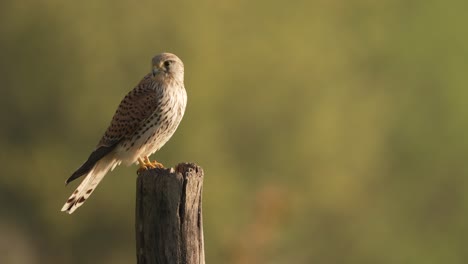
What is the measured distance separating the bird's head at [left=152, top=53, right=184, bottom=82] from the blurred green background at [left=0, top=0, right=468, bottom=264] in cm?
837

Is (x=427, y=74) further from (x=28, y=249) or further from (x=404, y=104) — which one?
(x=28, y=249)

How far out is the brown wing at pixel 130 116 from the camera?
9.05m

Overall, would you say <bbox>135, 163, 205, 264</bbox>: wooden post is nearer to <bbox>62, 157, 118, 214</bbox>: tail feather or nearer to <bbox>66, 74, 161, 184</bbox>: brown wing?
<bbox>62, 157, 118, 214</bbox>: tail feather

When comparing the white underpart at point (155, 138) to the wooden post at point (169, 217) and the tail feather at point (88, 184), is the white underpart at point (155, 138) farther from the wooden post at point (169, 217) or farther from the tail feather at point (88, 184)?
the wooden post at point (169, 217)

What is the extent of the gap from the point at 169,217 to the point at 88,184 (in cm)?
254

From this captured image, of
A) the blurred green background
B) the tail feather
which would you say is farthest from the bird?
the blurred green background

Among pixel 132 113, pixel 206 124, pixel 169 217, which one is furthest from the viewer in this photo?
pixel 206 124

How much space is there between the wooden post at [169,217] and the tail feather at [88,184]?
1.90 meters

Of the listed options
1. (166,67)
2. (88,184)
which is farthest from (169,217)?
(166,67)

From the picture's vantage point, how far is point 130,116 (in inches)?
358

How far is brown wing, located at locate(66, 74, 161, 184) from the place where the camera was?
9.05 metres

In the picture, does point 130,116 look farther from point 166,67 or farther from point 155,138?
point 166,67

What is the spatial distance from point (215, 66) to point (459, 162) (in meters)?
13.3

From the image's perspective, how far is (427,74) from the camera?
35.9 m
